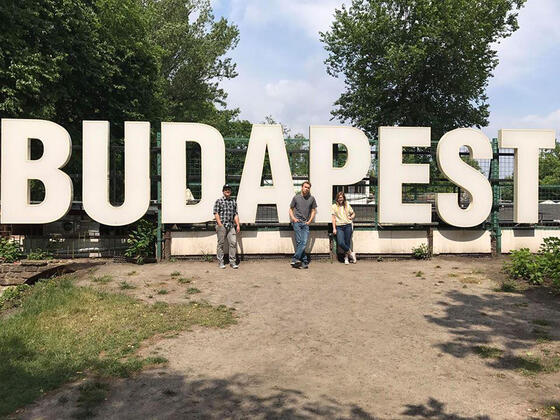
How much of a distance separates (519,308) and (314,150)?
5.65 metres

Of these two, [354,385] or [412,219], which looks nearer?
[354,385]

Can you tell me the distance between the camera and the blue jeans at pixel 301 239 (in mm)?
9742

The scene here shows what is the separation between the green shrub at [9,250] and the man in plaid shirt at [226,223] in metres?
4.82

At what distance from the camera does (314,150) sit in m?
10.4

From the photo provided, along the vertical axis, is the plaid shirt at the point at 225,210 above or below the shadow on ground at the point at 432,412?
above

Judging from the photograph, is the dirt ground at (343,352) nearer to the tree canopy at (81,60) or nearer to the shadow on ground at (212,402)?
the shadow on ground at (212,402)

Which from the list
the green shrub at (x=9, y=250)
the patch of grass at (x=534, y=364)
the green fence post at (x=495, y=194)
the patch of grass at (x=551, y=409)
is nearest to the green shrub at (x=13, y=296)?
the green shrub at (x=9, y=250)

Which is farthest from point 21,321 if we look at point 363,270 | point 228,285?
point 363,270

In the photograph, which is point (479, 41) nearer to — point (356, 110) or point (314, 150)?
point (356, 110)

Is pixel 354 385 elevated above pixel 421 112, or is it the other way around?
pixel 421 112

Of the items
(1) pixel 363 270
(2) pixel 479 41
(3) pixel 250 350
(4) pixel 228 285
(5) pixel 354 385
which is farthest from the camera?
(2) pixel 479 41

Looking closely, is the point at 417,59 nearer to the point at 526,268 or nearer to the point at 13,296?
the point at 526,268

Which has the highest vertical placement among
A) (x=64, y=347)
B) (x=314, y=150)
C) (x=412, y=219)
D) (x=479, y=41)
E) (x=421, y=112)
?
(x=479, y=41)

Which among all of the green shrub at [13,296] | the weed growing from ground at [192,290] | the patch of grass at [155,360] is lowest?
the green shrub at [13,296]
